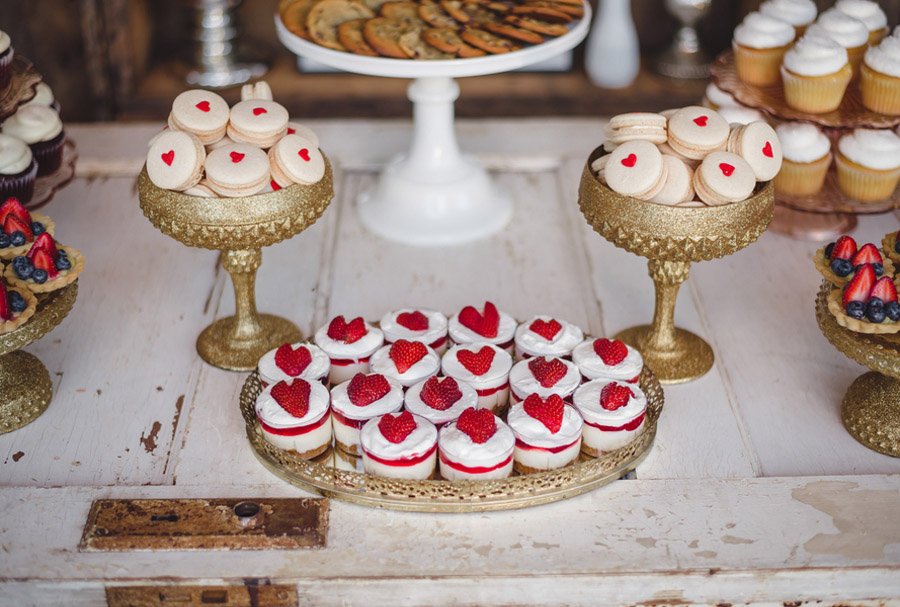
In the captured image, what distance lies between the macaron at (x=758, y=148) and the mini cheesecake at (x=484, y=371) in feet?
1.28

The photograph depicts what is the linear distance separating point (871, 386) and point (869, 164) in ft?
1.54

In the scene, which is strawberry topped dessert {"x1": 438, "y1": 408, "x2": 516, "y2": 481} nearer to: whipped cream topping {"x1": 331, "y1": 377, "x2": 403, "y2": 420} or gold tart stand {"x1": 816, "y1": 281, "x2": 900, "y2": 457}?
whipped cream topping {"x1": 331, "y1": 377, "x2": 403, "y2": 420}

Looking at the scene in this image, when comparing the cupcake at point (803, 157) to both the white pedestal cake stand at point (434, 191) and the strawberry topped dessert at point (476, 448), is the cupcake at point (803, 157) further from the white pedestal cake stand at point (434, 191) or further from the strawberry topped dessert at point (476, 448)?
the strawberry topped dessert at point (476, 448)

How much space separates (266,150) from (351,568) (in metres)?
0.55

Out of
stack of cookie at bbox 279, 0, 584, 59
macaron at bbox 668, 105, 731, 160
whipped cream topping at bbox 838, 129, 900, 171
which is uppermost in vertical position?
macaron at bbox 668, 105, 731, 160

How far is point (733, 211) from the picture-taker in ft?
4.26

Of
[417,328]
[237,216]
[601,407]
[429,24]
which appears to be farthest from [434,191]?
[601,407]

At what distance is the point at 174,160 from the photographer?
1.31m

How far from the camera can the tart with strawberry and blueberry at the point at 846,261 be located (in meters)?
1.31

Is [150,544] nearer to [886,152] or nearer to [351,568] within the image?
[351,568]

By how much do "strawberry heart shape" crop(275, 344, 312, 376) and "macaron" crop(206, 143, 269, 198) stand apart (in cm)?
21

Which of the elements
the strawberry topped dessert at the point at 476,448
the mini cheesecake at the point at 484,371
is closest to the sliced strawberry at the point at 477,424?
the strawberry topped dessert at the point at 476,448

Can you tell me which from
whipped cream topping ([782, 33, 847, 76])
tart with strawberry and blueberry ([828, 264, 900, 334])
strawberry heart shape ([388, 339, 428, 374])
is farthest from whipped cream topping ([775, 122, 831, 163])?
strawberry heart shape ([388, 339, 428, 374])

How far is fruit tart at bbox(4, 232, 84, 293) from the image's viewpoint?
1316mm
